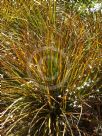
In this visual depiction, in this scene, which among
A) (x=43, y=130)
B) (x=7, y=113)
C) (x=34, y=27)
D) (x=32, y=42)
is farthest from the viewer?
(x=34, y=27)

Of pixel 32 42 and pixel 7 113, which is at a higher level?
pixel 32 42

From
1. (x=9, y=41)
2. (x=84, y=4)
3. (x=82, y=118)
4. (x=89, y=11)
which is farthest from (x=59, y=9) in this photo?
(x=82, y=118)

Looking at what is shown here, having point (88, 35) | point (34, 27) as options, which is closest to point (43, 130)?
point (88, 35)

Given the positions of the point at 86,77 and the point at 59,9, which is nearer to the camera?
the point at 86,77

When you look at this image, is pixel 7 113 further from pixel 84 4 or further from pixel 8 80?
pixel 84 4

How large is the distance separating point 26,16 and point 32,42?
1.05 meters

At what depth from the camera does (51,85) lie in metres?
3.75

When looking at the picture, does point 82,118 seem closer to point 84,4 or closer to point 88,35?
point 88,35

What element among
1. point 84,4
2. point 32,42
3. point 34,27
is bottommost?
point 32,42

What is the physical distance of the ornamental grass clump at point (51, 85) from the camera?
3.62 meters

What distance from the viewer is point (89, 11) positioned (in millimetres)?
5277

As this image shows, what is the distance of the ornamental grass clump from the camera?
3.62 m

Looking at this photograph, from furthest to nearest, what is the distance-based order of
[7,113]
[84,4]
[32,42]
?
1. [84,4]
2. [32,42]
3. [7,113]

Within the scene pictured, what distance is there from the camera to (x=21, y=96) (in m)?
3.77
